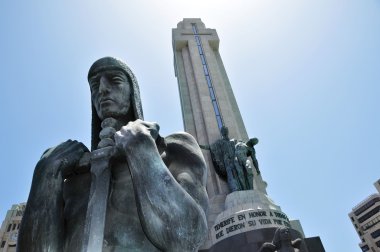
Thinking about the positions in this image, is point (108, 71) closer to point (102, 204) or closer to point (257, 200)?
point (102, 204)

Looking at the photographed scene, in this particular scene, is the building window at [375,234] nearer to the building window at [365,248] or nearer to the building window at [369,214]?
the building window at [365,248]

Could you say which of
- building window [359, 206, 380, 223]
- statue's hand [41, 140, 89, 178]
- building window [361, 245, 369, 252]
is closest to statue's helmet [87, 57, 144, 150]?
statue's hand [41, 140, 89, 178]

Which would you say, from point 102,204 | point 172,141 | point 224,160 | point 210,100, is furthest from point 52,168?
point 210,100

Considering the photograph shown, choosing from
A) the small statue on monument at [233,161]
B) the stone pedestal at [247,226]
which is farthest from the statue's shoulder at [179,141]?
the small statue on monument at [233,161]

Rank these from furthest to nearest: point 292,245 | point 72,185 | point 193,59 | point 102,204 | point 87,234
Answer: point 193,59, point 292,245, point 72,185, point 102,204, point 87,234

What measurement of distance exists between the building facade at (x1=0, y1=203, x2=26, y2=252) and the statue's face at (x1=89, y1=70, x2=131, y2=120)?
131 ft

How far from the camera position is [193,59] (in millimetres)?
20109

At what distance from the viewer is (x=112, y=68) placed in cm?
203

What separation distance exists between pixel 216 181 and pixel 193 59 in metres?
9.19

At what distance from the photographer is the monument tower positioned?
840 cm

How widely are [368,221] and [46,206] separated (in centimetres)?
6602

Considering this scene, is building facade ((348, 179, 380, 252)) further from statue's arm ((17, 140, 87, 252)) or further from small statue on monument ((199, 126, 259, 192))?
statue's arm ((17, 140, 87, 252))

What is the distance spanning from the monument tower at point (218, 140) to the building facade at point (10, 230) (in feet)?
94.1

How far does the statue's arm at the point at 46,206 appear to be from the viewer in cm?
142
